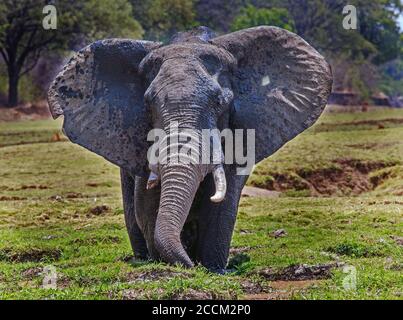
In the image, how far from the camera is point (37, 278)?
8.69m

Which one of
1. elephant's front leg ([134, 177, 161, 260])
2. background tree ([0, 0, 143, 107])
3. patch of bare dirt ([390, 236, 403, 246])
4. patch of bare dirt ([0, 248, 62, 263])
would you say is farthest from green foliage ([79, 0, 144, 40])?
elephant's front leg ([134, 177, 161, 260])

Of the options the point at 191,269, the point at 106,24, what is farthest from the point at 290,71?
the point at 106,24

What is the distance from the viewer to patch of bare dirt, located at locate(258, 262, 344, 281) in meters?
8.39

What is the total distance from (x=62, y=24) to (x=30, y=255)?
89.9 feet

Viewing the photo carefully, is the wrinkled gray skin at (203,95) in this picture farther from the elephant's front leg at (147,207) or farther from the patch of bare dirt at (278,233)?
the patch of bare dirt at (278,233)

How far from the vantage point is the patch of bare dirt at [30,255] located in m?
11.1

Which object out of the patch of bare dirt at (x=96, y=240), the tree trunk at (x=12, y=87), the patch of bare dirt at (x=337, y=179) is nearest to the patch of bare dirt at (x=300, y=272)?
the patch of bare dirt at (x=96, y=240)

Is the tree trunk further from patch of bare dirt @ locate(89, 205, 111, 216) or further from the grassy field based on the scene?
patch of bare dirt @ locate(89, 205, 111, 216)

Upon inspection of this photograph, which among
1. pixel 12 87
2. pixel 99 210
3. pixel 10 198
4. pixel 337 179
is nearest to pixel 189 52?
pixel 99 210

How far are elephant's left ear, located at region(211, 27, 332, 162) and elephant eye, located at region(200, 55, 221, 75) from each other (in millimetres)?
416

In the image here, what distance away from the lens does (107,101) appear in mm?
9008

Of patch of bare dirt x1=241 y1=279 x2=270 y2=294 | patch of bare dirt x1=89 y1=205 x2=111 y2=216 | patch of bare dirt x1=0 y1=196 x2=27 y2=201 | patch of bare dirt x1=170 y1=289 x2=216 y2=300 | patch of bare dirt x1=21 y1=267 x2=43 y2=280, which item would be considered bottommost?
patch of bare dirt x1=89 y1=205 x2=111 y2=216
